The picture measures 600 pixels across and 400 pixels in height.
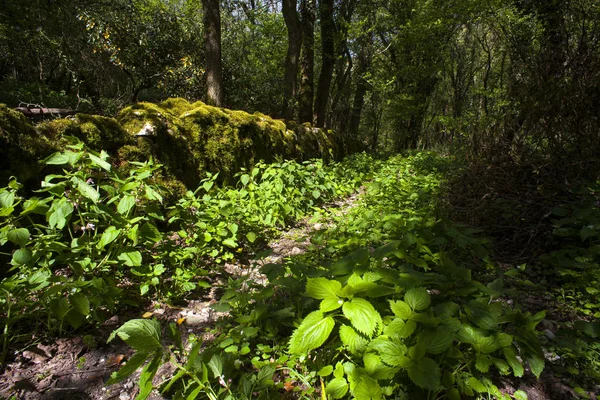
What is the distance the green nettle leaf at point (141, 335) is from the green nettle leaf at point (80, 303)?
0.90m

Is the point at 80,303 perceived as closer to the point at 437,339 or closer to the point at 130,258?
the point at 130,258

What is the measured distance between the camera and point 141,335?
1104mm

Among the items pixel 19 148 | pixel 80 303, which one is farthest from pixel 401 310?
pixel 19 148

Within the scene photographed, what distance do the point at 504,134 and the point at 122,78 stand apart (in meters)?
11.5

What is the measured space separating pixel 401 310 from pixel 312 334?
46cm

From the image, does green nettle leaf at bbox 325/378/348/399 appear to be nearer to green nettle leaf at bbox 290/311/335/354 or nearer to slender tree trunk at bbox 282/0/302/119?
green nettle leaf at bbox 290/311/335/354

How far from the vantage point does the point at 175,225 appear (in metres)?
3.54

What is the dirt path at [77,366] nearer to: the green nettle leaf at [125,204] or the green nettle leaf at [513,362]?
the green nettle leaf at [125,204]

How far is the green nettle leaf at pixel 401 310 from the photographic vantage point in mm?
1474

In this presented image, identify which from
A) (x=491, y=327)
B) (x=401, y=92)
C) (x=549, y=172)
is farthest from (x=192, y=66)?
(x=401, y=92)

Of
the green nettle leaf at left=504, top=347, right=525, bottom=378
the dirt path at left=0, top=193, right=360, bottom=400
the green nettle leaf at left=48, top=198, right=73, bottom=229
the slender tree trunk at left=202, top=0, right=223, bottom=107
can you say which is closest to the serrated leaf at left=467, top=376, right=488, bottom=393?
the green nettle leaf at left=504, top=347, right=525, bottom=378

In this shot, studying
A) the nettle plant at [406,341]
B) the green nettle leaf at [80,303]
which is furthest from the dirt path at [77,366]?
the nettle plant at [406,341]

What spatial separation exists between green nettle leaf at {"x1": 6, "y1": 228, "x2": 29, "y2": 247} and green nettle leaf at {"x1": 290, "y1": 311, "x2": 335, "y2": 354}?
1680 mm

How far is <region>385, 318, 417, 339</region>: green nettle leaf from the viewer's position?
1.41m
